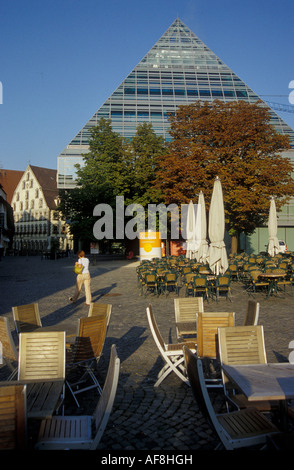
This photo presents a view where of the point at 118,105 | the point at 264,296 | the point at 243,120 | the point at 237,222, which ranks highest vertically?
the point at 118,105

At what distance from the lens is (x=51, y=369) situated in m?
4.35

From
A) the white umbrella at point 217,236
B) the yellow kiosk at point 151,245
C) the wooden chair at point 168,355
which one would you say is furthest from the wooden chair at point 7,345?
the yellow kiosk at point 151,245

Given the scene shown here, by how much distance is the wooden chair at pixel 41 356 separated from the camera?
14.2 ft

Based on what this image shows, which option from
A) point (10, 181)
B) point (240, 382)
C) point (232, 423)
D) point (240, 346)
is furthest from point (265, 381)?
point (10, 181)

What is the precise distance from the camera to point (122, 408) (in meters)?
4.63

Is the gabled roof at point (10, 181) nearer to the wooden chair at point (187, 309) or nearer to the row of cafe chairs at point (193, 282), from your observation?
the row of cafe chairs at point (193, 282)

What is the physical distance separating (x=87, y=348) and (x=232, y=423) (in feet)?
7.65

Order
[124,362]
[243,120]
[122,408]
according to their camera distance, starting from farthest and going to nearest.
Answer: [243,120]
[124,362]
[122,408]

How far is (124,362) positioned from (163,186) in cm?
2421

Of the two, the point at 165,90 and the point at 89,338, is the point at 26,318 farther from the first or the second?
the point at 165,90

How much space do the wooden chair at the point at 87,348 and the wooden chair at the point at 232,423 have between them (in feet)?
6.26

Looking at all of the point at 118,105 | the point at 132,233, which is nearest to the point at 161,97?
the point at 118,105

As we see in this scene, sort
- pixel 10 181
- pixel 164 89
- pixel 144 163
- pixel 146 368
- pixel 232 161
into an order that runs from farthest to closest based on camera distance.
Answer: pixel 10 181 < pixel 164 89 < pixel 144 163 < pixel 232 161 < pixel 146 368

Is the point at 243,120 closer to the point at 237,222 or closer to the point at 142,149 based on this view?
the point at 237,222
